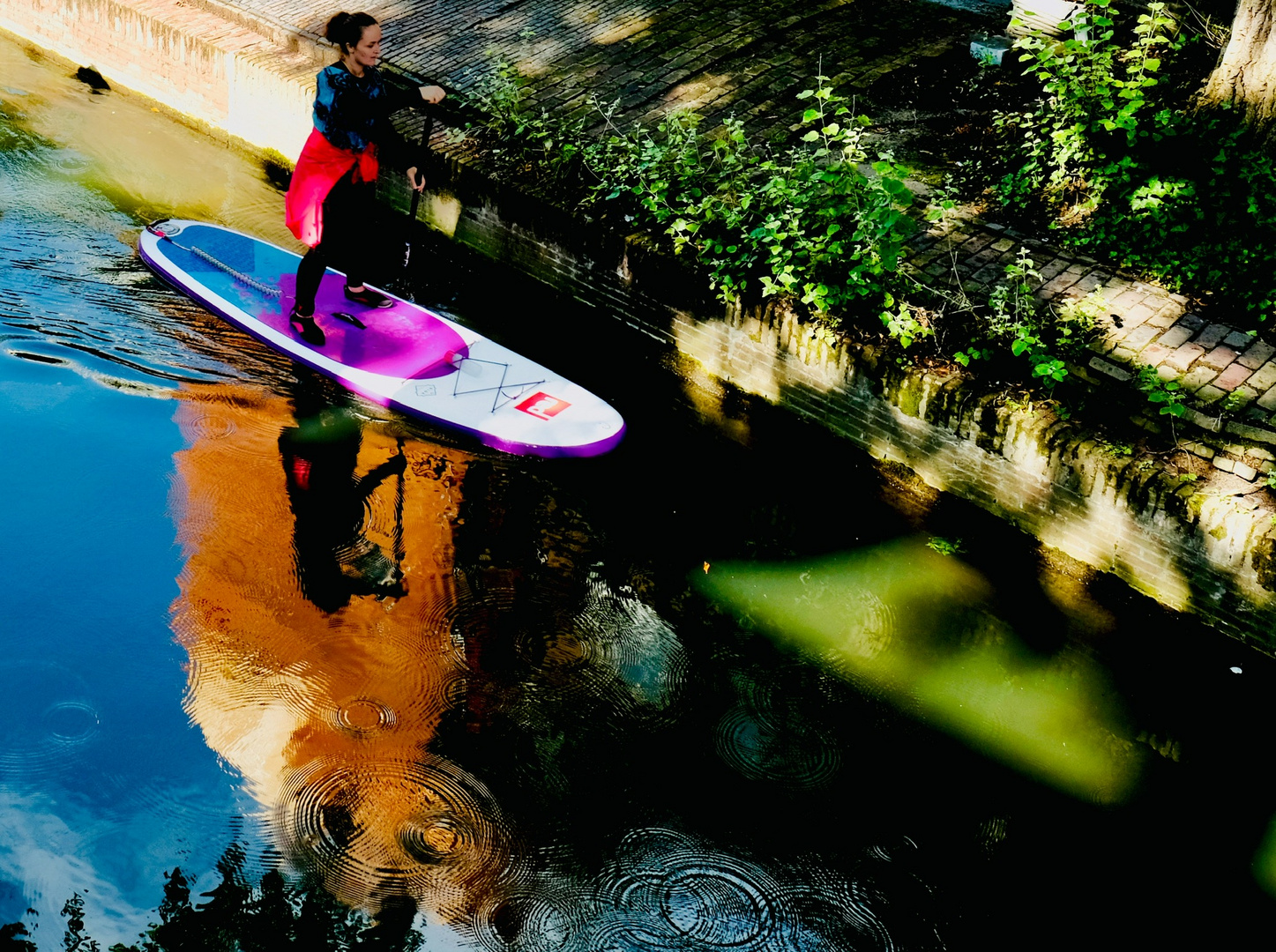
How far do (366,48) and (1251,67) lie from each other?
189 inches

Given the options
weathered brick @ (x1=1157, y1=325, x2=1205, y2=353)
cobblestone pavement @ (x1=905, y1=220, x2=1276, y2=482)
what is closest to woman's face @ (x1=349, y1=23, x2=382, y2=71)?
cobblestone pavement @ (x1=905, y1=220, x2=1276, y2=482)

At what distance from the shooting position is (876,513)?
610cm

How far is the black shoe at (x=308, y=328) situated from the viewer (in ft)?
22.0

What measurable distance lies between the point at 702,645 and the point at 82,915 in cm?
273

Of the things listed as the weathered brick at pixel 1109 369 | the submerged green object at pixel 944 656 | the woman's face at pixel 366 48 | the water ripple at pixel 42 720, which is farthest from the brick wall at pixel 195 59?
the weathered brick at pixel 1109 369

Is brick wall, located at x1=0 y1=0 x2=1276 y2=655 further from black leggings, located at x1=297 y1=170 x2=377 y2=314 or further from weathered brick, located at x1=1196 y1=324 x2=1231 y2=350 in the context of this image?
black leggings, located at x1=297 y1=170 x2=377 y2=314

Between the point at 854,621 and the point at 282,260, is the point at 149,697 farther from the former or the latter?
the point at 282,260

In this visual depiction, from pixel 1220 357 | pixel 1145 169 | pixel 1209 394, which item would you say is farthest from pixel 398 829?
pixel 1145 169

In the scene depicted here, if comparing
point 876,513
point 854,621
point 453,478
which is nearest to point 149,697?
point 453,478

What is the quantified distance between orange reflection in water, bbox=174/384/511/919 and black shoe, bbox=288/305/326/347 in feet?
1.57

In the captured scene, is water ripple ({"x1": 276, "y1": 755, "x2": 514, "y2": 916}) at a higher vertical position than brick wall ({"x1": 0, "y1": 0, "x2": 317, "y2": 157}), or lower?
lower

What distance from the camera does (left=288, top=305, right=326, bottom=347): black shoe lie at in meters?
6.70

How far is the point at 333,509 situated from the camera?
575 centimetres

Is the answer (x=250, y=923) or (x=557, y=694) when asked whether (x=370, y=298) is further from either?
(x=250, y=923)
